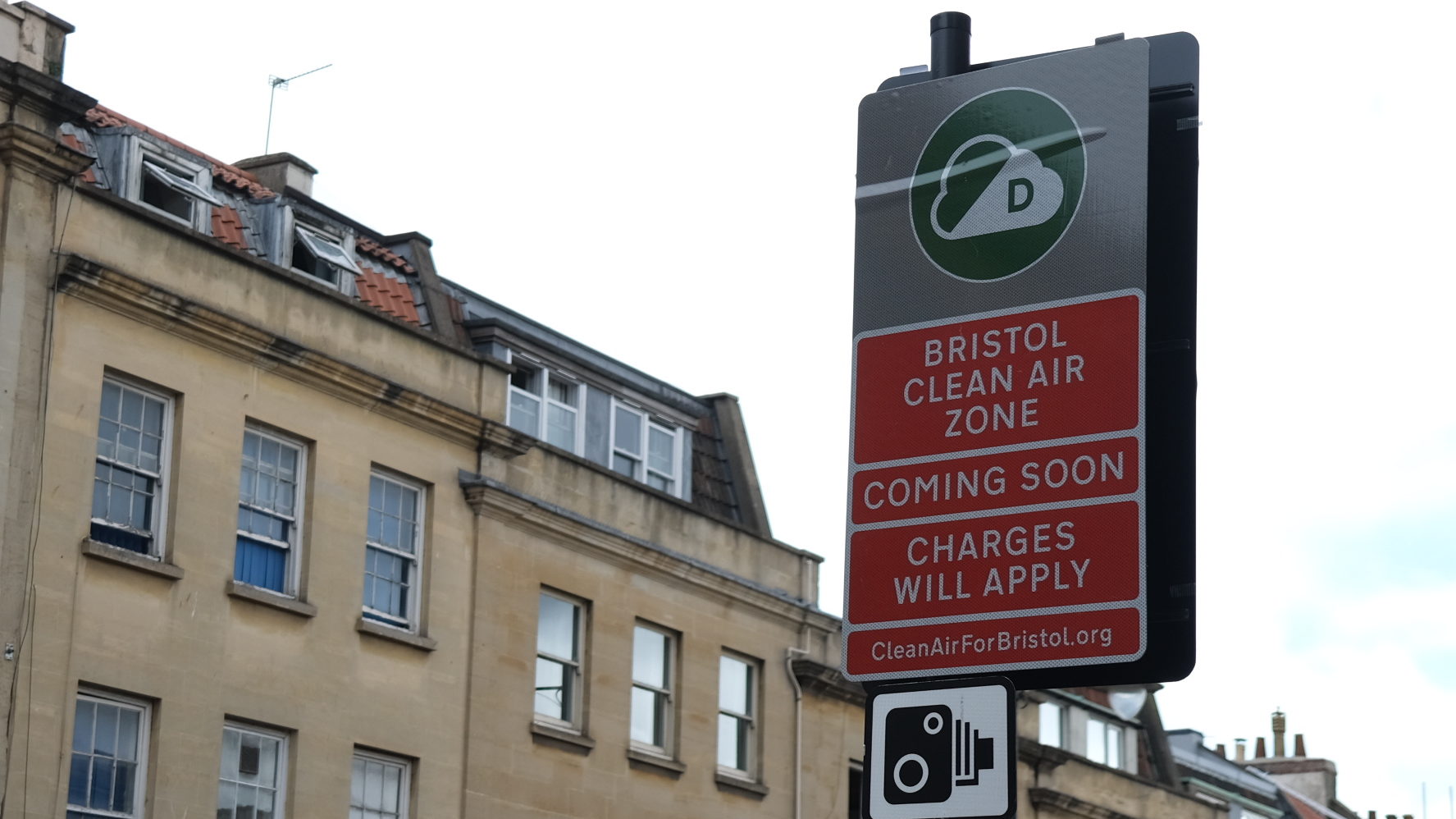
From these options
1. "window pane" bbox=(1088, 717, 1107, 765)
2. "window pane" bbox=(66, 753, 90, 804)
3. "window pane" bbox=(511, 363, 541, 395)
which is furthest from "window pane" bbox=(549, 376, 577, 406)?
"window pane" bbox=(1088, 717, 1107, 765)

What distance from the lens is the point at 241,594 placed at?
24156 mm

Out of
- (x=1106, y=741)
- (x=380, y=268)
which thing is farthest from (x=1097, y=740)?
(x=380, y=268)

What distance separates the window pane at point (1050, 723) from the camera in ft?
137

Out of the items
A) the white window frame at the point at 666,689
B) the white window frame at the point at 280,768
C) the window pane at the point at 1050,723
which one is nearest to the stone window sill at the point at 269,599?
the white window frame at the point at 280,768

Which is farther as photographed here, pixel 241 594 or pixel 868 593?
pixel 241 594

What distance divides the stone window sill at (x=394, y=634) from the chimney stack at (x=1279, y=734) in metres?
51.9

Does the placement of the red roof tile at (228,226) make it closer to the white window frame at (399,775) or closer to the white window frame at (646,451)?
the white window frame at (399,775)

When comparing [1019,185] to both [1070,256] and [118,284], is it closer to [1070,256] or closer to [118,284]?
[1070,256]

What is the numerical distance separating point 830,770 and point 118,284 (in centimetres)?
1470

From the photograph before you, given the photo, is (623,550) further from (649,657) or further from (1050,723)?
(1050,723)

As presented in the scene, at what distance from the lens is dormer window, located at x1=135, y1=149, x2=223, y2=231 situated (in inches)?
1002

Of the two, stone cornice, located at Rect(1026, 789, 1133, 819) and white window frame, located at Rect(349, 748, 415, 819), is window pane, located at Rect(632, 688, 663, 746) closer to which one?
white window frame, located at Rect(349, 748, 415, 819)

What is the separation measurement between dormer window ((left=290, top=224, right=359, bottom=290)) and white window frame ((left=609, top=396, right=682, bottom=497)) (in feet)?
16.5

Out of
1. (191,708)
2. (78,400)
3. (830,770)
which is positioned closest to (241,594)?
(191,708)
